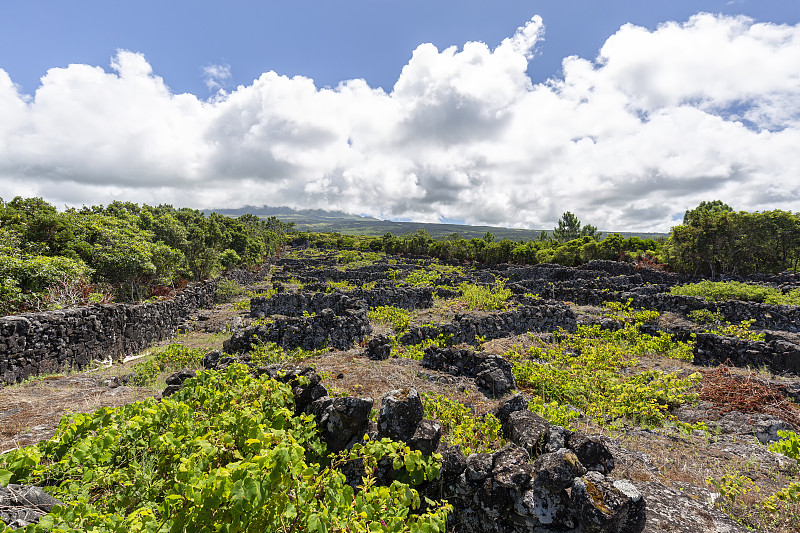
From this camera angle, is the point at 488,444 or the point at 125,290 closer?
the point at 488,444

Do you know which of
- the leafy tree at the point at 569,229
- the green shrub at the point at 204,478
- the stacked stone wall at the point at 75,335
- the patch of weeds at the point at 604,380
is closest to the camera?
the green shrub at the point at 204,478

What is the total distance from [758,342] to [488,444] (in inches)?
500

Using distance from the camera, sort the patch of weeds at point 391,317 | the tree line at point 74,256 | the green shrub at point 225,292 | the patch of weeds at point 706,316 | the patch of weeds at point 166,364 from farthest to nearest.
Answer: the green shrub at point 225,292 < the patch of weeds at point 706,316 < the patch of weeds at point 391,317 < the tree line at point 74,256 < the patch of weeds at point 166,364

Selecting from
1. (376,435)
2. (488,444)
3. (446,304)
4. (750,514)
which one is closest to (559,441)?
(488,444)

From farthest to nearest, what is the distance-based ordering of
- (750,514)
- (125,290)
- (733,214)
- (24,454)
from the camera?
(733,214), (125,290), (750,514), (24,454)

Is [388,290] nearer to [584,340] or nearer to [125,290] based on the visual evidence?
[584,340]

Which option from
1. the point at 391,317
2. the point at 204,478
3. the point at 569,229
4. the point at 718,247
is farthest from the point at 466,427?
the point at 569,229

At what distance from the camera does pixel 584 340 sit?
13094 mm

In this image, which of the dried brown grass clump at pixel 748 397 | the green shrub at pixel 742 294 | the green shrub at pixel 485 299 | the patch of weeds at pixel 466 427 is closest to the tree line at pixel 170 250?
the patch of weeds at pixel 466 427

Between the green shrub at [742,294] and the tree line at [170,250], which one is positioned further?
the green shrub at [742,294]

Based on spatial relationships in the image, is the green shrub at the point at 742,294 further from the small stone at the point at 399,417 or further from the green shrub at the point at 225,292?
the green shrub at the point at 225,292

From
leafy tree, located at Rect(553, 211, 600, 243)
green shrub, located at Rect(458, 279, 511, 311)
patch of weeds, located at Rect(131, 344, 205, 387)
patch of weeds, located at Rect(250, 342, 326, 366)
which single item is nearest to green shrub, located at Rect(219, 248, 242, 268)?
patch of weeds, located at Rect(131, 344, 205, 387)

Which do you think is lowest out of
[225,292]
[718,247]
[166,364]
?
[225,292]

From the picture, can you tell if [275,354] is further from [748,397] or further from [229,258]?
[229,258]
